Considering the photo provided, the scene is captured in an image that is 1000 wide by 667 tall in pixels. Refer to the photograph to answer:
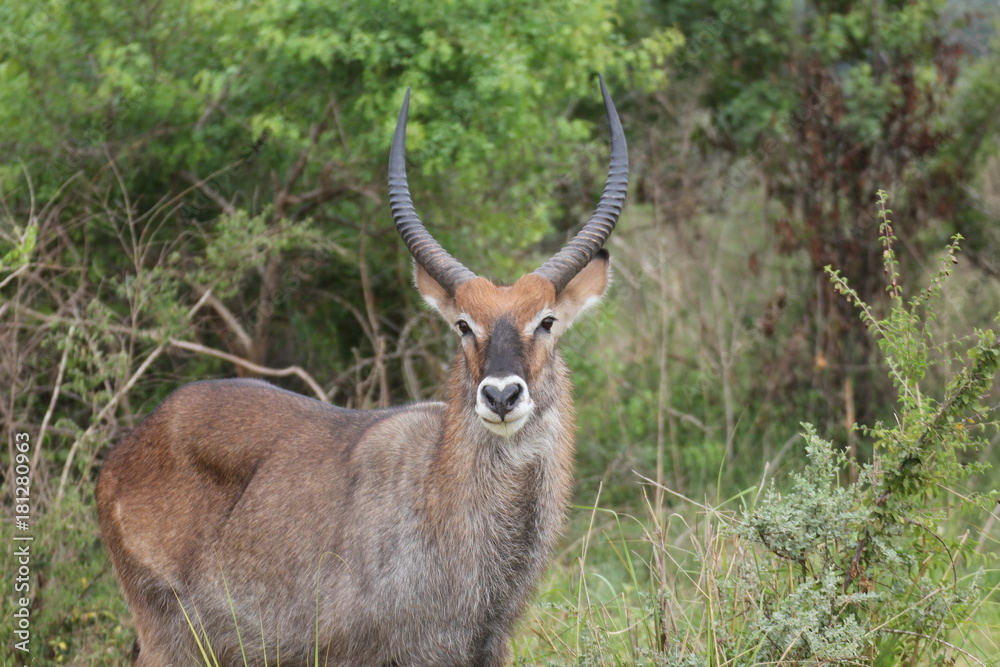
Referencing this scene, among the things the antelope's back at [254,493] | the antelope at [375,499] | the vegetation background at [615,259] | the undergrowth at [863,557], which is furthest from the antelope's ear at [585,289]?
the undergrowth at [863,557]

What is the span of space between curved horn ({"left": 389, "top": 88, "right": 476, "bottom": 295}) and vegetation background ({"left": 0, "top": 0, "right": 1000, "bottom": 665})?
45.8 inches

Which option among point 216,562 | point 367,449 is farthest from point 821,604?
point 216,562

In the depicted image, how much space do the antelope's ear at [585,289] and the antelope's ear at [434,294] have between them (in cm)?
49

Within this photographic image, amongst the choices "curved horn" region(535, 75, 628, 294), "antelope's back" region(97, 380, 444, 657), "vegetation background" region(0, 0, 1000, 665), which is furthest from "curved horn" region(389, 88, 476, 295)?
"vegetation background" region(0, 0, 1000, 665)

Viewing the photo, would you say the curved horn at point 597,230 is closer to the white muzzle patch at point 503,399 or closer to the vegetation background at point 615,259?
the white muzzle patch at point 503,399

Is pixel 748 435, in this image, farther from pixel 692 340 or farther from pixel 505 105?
pixel 505 105

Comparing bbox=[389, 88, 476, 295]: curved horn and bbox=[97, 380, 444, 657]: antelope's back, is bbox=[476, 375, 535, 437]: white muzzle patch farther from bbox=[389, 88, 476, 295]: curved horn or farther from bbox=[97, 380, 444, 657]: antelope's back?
bbox=[389, 88, 476, 295]: curved horn

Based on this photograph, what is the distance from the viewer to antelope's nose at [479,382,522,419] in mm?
3941

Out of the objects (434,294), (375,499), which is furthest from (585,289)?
(375,499)

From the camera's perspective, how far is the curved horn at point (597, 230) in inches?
182

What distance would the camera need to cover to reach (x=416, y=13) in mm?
7039

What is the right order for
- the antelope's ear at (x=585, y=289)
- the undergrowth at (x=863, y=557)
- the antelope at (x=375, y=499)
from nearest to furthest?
the undergrowth at (x=863, y=557) → the antelope at (x=375, y=499) → the antelope's ear at (x=585, y=289)

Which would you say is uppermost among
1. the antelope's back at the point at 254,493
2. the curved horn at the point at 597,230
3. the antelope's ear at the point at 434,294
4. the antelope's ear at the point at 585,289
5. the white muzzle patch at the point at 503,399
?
the curved horn at the point at 597,230

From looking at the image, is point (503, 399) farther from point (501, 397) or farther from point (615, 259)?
point (615, 259)
